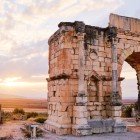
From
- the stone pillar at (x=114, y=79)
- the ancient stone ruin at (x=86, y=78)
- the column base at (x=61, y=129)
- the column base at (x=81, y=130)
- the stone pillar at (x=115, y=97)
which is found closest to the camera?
the column base at (x=81, y=130)

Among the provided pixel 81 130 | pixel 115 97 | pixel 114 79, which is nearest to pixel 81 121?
pixel 81 130

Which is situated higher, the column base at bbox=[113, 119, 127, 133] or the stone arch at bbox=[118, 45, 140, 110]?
the stone arch at bbox=[118, 45, 140, 110]

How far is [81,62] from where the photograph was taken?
419 inches

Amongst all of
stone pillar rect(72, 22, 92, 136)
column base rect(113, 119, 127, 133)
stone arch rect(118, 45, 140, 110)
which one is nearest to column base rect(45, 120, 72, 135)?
stone pillar rect(72, 22, 92, 136)

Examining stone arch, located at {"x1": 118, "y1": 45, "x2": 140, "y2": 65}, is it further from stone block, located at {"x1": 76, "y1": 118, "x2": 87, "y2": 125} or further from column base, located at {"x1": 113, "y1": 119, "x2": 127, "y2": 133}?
stone block, located at {"x1": 76, "y1": 118, "x2": 87, "y2": 125}

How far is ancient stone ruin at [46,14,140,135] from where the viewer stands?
10.4m

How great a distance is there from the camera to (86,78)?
11008 mm

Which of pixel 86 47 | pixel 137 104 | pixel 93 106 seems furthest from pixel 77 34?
pixel 137 104

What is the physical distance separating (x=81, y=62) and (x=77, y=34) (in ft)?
3.74

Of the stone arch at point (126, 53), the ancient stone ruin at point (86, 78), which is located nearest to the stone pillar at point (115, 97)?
the ancient stone ruin at point (86, 78)

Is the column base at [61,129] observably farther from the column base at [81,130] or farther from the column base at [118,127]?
the column base at [118,127]

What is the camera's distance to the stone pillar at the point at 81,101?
10.1 meters

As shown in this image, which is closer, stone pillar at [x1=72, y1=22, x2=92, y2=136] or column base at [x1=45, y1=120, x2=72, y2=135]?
stone pillar at [x1=72, y1=22, x2=92, y2=136]

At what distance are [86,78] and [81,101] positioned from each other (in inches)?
45.7
